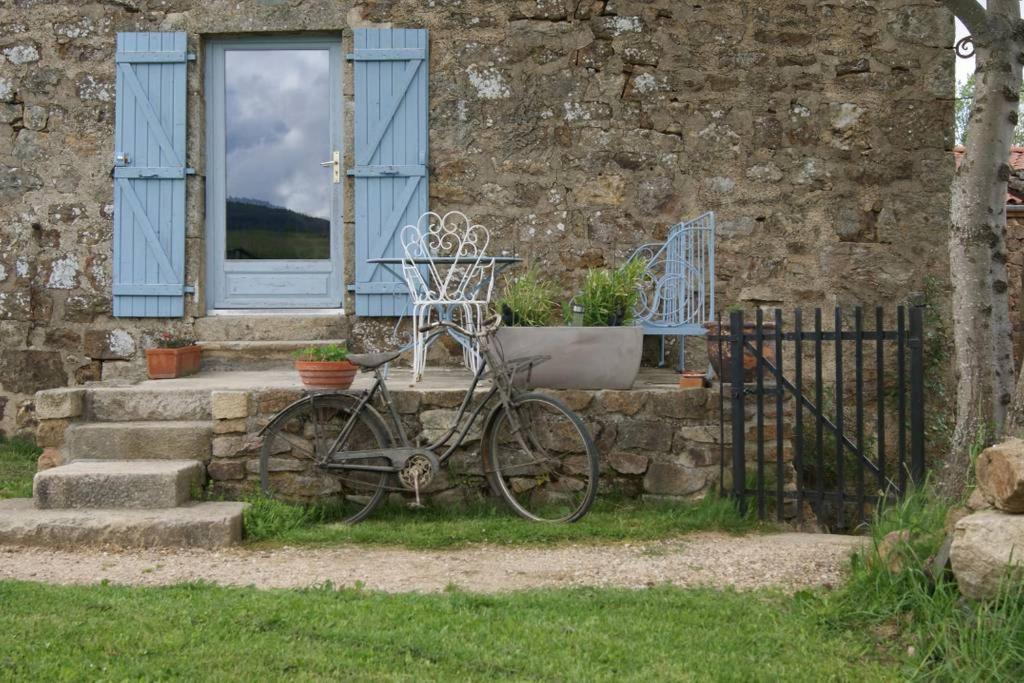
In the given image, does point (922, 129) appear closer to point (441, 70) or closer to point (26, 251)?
Answer: point (441, 70)

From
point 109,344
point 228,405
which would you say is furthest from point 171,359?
point 228,405

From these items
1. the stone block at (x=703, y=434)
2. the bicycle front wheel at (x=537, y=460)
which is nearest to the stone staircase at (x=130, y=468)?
the bicycle front wheel at (x=537, y=460)

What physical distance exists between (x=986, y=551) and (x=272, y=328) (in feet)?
16.6

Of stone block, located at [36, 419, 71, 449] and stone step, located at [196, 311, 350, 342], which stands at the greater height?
stone step, located at [196, 311, 350, 342]

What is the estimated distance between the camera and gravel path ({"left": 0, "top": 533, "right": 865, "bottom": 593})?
382 cm

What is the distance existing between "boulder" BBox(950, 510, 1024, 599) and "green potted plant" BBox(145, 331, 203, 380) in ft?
15.6

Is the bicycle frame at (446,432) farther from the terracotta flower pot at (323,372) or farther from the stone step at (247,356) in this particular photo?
the stone step at (247,356)

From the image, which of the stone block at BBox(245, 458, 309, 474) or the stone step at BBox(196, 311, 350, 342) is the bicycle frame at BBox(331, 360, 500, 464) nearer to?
the stone block at BBox(245, 458, 309, 474)

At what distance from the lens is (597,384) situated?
17.3 ft

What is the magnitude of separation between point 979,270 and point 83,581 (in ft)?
13.4

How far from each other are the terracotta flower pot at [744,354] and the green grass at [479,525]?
26.3 inches

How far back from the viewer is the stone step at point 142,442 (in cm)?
514

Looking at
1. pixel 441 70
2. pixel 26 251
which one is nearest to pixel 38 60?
pixel 26 251

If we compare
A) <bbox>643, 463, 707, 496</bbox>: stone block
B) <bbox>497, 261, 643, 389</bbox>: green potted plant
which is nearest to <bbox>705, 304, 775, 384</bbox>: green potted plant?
<bbox>497, 261, 643, 389</bbox>: green potted plant
